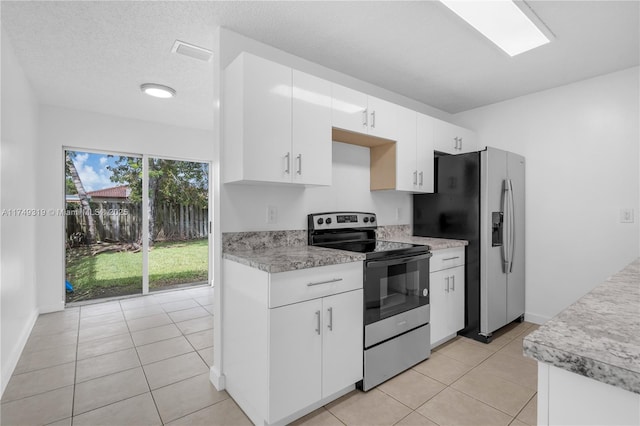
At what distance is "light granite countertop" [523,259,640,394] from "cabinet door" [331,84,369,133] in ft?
6.15

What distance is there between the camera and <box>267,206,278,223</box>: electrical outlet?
2401 mm

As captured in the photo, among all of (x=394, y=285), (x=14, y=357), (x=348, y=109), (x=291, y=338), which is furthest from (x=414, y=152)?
(x=14, y=357)

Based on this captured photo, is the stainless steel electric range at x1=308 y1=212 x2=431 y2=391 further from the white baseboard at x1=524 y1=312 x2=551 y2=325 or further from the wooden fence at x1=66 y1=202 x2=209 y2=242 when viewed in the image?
the wooden fence at x1=66 y1=202 x2=209 y2=242

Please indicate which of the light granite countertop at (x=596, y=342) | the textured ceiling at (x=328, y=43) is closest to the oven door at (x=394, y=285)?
the light granite countertop at (x=596, y=342)

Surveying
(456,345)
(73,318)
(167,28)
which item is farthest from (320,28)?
(73,318)

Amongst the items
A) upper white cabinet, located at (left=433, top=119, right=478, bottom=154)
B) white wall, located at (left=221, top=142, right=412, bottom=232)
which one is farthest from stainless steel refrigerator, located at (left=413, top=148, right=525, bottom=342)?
white wall, located at (left=221, top=142, right=412, bottom=232)

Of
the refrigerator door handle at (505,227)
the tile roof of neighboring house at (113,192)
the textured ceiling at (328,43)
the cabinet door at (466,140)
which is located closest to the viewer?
the textured ceiling at (328,43)

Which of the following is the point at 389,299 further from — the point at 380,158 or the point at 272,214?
the point at 380,158

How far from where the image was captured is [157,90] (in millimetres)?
3234

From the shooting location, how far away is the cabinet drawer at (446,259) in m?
2.68

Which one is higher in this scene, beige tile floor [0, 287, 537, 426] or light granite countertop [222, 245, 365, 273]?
light granite countertop [222, 245, 365, 273]

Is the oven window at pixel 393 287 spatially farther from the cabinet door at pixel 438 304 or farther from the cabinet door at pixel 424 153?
the cabinet door at pixel 424 153

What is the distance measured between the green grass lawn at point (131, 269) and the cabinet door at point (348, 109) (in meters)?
3.57

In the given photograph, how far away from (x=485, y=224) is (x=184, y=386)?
280 cm
